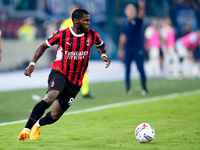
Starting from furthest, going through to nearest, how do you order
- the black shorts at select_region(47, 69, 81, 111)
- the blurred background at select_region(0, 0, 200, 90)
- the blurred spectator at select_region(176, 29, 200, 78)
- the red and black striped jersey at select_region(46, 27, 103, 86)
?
1. the blurred background at select_region(0, 0, 200, 90)
2. the blurred spectator at select_region(176, 29, 200, 78)
3. the red and black striped jersey at select_region(46, 27, 103, 86)
4. the black shorts at select_region(47, 69, 81, 111)

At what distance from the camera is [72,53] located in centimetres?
756

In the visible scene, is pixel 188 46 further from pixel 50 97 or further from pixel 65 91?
pixel 50 97

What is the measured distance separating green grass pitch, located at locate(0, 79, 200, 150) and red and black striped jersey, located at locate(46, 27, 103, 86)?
0.97 m

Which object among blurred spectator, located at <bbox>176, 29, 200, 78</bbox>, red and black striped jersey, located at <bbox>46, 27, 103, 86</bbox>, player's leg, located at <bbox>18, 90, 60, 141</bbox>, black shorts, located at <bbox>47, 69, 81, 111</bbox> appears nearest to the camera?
player's leg, located at <bbox>18, 90, 60, 141</bbox>

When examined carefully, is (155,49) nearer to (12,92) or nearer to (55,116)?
(12,92)

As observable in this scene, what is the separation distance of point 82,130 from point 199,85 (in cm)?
1016

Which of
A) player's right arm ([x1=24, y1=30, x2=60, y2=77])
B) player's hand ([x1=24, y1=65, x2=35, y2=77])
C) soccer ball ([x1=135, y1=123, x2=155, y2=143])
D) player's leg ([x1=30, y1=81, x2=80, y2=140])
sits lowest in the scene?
soccer ball ([x1=135, y1=123, x2=155, y2=143])

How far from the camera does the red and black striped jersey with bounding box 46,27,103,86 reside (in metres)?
7.53

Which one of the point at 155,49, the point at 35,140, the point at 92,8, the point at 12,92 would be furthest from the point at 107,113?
the point at 92,8

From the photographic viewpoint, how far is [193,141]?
7.24m

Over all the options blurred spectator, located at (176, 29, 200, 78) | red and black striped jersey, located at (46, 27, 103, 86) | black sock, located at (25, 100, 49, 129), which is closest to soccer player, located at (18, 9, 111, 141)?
red and black striped jersey, located at (46, 27, 103, 86)

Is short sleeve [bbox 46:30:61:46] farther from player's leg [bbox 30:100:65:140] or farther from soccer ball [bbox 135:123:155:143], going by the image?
soccer ball [bbox 135:123:155:143]

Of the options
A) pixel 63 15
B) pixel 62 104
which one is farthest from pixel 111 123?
pixel 63 15

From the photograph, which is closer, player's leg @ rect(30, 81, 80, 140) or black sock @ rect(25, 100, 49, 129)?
black sock @ rect(25, 100, 49, 129)
